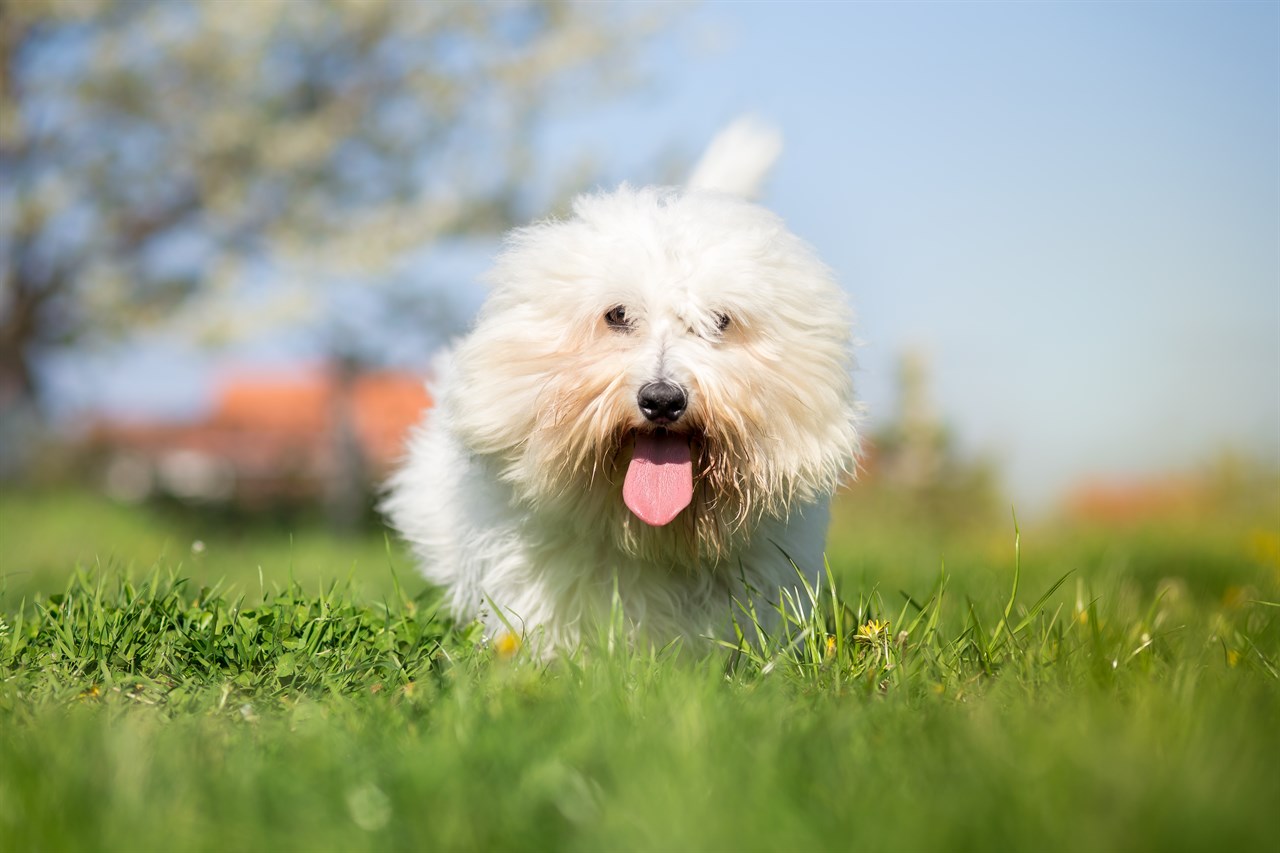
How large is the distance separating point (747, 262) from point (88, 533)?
8277mm

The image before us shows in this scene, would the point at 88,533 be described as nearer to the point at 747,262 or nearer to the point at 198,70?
the point at 198,70

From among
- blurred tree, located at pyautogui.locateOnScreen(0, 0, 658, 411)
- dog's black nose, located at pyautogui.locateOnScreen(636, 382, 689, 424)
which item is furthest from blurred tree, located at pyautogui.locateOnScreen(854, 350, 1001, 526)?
dog's black nose, located at pyautogui.locateOnScreen(636, 382, 689, 424)

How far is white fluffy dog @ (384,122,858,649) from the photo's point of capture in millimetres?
3092

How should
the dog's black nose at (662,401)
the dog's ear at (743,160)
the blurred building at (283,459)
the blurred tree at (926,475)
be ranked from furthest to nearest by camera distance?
the blurred building at (283,459)
the blurred tree at (926,475)
the dog's ear at (743,160)
the dog's black nose at (662,401)

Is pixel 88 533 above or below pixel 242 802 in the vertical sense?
below

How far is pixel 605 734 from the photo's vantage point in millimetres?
2072

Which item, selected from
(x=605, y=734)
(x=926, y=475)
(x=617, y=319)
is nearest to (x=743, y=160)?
A: (x=617, y=319)

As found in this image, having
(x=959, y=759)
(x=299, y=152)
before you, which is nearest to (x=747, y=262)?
(x=959, y=759)

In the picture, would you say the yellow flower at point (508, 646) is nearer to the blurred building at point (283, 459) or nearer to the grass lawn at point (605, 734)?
the grass lawn at point (605, 734)

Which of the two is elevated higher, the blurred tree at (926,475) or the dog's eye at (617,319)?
the dog's eye at (617,319)

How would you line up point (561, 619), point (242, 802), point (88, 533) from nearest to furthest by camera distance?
point (242, 802) < point (561, 619) < point (88, 533)

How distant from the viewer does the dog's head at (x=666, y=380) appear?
3068 mm

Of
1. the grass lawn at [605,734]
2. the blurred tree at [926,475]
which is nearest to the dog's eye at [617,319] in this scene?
the grass lawn at [605,734]

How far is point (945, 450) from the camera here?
12641mm
